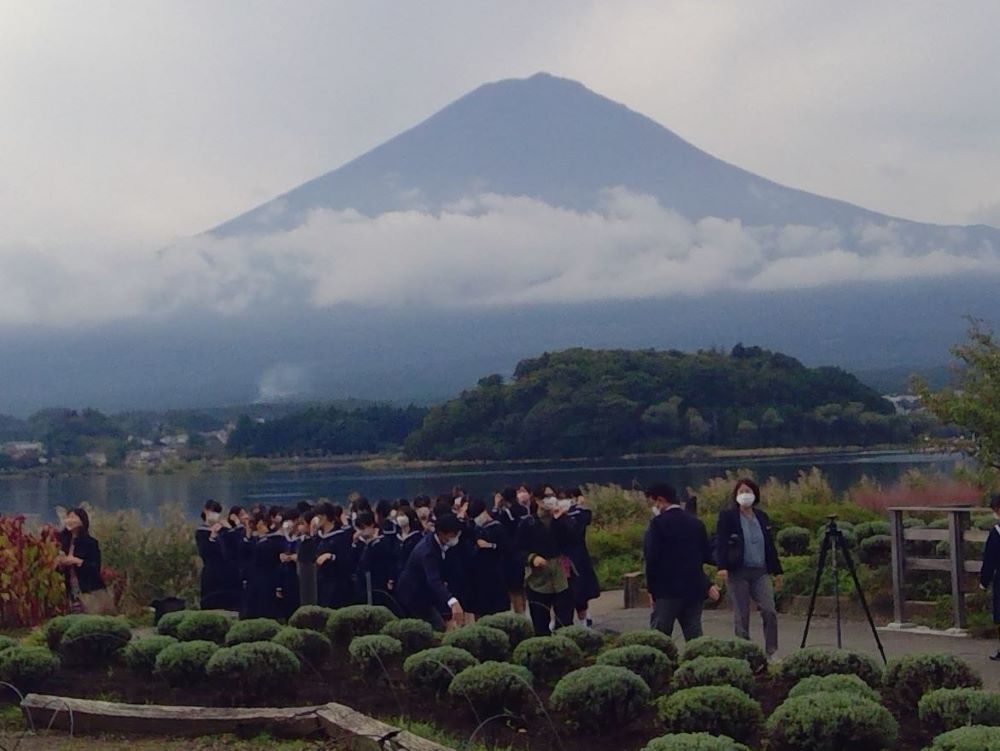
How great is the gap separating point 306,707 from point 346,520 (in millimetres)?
5798

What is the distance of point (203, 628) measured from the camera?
14.3 metres

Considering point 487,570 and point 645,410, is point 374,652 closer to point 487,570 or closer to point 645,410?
point 487,570

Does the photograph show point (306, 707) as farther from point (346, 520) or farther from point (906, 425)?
point (906, 425)

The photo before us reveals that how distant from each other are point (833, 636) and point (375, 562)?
193 inches

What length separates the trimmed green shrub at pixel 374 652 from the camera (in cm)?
1252

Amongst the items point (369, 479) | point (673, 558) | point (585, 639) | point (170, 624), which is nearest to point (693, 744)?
point (585, 639)

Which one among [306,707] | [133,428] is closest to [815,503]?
[306,707]

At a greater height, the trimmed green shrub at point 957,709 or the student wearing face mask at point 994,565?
the student wearing face mask at point 994,565

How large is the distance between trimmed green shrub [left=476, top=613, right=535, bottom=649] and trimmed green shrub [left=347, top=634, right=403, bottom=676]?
0.83m

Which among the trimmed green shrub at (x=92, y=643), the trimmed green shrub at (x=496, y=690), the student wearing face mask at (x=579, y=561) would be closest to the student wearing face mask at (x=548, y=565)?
the student wearing face mask at (x=579, y=561)

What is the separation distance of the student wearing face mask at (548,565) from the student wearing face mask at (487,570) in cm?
64

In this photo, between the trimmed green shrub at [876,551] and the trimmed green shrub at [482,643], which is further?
the trimmed green shrub at [876,551]

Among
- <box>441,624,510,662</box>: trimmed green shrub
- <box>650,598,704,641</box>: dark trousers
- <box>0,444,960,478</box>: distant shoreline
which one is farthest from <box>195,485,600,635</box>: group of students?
<box>0,444,960,478</box>: distant shoreline

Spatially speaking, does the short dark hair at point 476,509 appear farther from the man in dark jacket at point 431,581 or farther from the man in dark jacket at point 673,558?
the man in dark jacket at point 673,558
